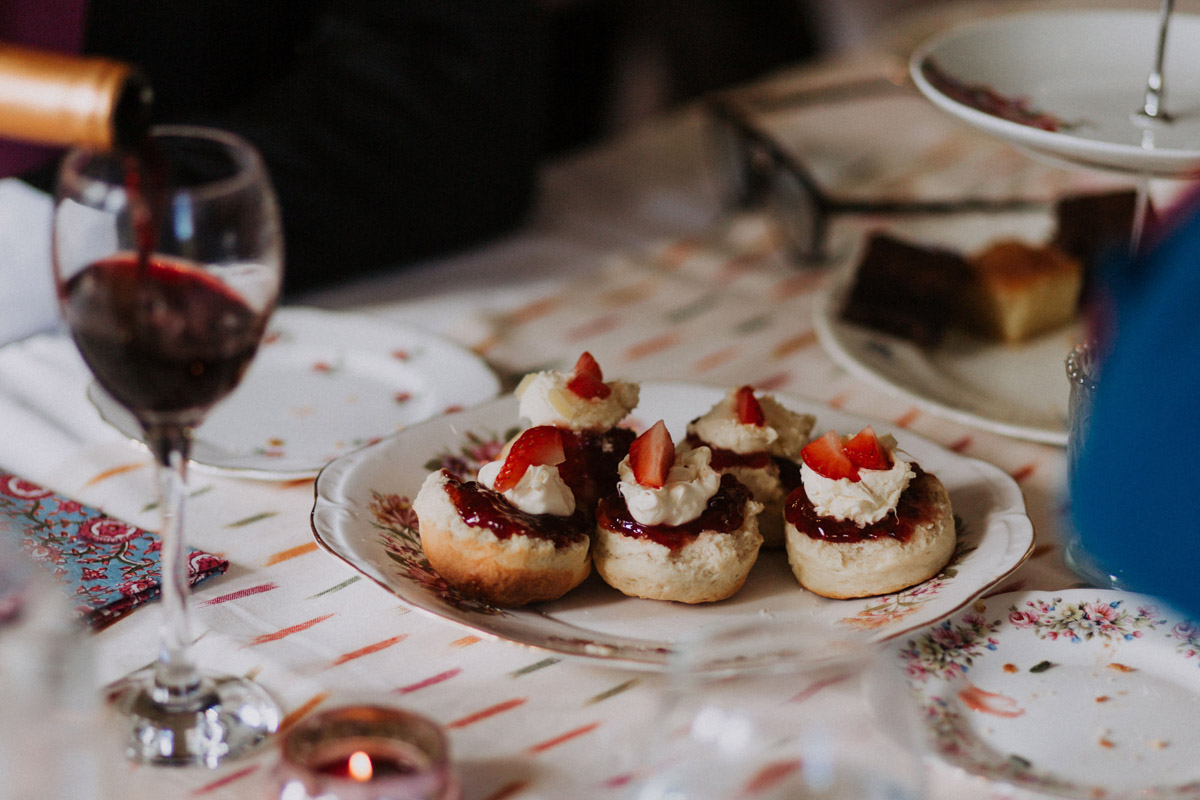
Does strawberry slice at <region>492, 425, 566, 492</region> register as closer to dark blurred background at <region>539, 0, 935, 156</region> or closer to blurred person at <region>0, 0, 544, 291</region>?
blurred person at <region>0, 0, 544, 291</region>

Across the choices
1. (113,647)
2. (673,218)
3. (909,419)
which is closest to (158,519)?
(113,647)

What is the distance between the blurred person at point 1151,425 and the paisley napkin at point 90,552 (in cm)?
64

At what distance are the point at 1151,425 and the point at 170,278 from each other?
576 millimetres

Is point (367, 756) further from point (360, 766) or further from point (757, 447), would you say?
point (757, 447)

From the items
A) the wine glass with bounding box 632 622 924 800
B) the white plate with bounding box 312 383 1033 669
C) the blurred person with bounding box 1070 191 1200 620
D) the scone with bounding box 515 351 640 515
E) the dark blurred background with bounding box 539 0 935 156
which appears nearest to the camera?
the wine glass with bounding box 632 622 924 800

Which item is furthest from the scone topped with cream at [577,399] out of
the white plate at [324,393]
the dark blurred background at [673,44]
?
the dark blurred background at [673,44]

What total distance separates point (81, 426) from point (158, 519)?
21 cm

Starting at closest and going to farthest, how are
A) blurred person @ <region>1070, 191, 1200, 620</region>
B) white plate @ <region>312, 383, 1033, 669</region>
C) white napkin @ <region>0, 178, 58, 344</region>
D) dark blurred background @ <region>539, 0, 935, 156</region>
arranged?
blurred person @ <region>1070, 191, 1200, 620</region>
white plate @ <region>312, 383, 1033, 669</region>
white napkin @ <region>0, 178, 58, 344</region>
dark blurred background @ <region>539, 0, 935, 156</region>

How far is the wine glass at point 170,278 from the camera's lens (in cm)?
62

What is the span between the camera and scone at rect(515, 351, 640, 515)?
2.98ft

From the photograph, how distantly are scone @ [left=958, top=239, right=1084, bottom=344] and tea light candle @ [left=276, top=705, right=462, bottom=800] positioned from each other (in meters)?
1.00

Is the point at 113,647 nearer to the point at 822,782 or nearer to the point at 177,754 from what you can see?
the point at 177,754

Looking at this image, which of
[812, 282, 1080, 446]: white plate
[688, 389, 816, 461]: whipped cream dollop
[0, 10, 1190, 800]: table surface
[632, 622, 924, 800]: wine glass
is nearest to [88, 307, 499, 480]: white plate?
[0, 10, 1190, 800]: table surface

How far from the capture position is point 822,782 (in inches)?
21.7
